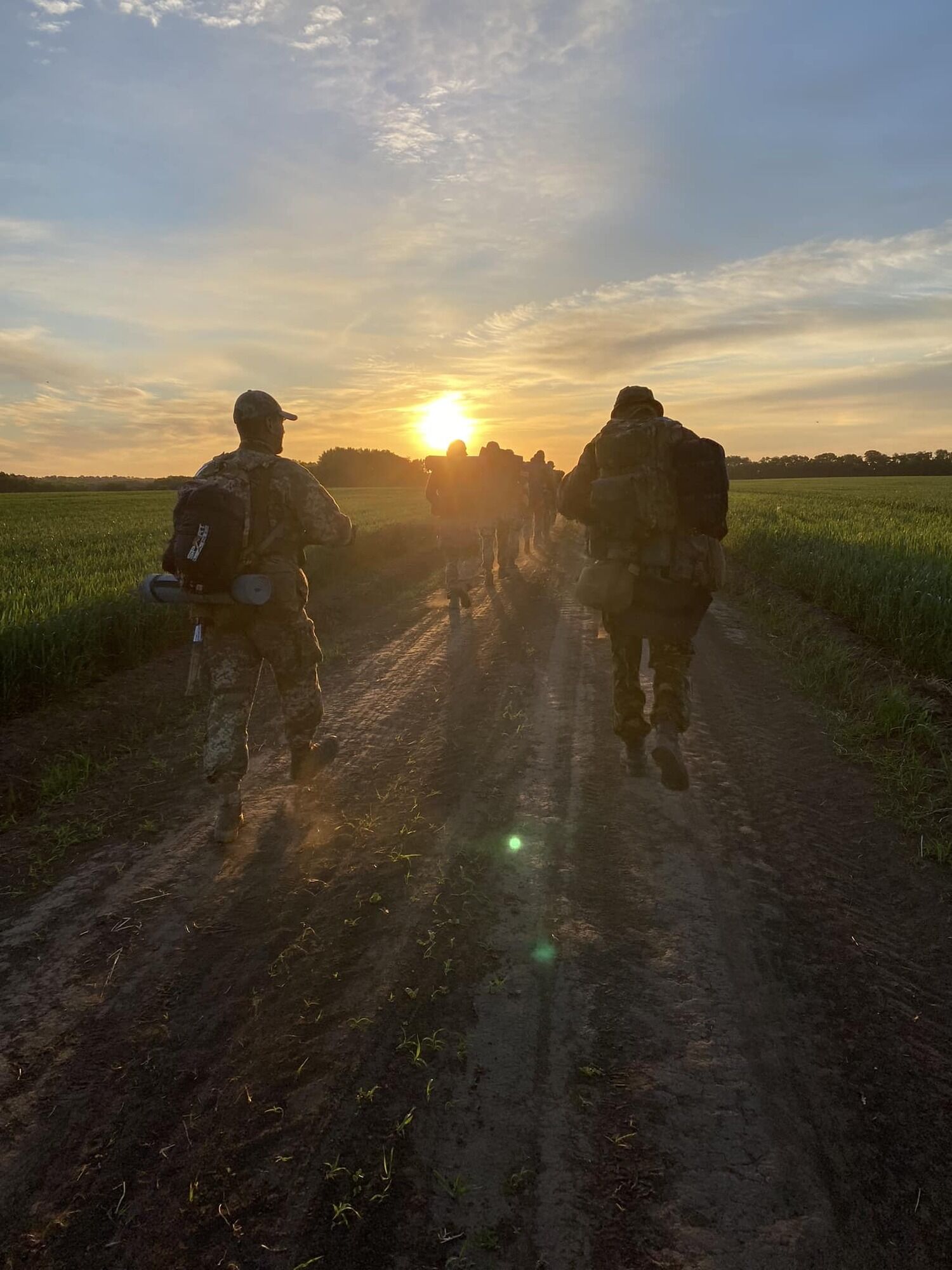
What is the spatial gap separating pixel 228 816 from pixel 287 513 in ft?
5.79

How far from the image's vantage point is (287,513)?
4.35m

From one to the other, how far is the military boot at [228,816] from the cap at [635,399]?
3.28 metres

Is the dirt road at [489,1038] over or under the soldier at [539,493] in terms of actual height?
under

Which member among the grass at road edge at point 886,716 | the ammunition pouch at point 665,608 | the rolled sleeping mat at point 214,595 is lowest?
the grass at road edge at point 886,716

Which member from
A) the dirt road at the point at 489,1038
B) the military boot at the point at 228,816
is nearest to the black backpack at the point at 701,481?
the dirt road at the point at 489,1038

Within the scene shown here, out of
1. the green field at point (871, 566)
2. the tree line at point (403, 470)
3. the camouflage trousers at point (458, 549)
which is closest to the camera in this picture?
the green field at point (871, 566)

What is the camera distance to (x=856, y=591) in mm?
9039

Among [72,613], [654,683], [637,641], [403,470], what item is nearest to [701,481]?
[637,641]

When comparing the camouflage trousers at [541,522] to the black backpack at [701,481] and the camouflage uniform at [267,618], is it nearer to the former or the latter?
the black backpack at [701,481]

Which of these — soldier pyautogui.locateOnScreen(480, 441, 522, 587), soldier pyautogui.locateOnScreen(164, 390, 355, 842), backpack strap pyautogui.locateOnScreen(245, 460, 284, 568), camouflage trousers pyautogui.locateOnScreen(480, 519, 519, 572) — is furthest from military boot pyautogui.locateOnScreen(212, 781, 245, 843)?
camouflage trousers pyautogui.locateOnScreen(480, 519, 519, 572)

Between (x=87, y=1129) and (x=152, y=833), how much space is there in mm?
2055

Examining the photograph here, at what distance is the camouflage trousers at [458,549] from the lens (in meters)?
10.4

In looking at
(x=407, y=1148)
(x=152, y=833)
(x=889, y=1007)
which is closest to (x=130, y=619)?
(x=152, y=833)

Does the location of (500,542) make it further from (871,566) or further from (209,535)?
(209,535)
